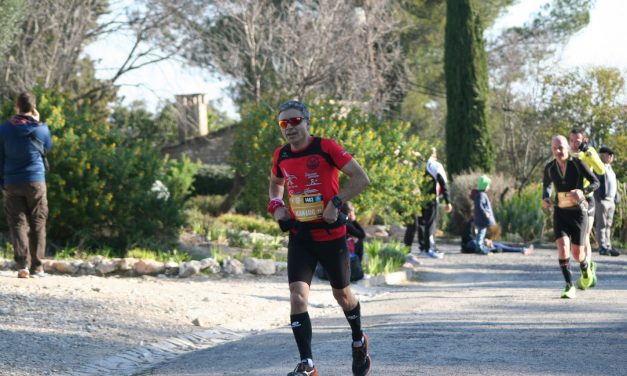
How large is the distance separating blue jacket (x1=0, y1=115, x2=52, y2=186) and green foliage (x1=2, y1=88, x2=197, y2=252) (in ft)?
11.4

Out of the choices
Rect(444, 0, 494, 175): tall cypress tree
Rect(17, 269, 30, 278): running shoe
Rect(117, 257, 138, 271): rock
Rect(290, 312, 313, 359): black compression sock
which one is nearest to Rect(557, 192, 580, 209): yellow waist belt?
Rect(290, 312, 313, 359): black compression sock

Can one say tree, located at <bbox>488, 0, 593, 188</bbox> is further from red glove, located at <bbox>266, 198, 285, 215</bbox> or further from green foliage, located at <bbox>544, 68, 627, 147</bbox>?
red glove, located at <bbox>266, 198, 285, 215</bbox>

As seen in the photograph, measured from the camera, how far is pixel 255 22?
2830cm

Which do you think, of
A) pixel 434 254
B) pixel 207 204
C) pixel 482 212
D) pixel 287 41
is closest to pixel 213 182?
pixel 207 204

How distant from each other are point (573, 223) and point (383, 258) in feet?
17.3

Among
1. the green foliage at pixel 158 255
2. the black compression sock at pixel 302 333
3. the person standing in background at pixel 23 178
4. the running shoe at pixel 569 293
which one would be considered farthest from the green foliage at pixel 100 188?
the black compression sock at pixel 302 333

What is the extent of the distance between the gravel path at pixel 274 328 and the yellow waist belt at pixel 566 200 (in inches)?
45.2

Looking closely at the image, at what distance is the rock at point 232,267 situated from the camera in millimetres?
15500

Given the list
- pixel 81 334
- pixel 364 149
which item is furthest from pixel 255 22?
pixel 81 334

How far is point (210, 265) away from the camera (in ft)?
50.5

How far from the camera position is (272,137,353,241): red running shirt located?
7191 mm

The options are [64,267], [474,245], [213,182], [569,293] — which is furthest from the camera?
[213,182]

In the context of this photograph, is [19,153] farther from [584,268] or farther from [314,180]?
[584,268]

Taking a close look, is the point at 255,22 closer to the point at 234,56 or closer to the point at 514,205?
the point at 234,56
